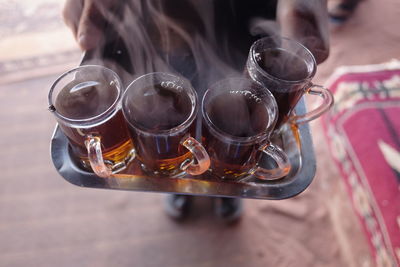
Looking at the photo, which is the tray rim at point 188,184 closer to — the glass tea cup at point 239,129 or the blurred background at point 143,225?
the glass tea cup at point 239,129

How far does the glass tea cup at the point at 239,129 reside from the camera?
64cm

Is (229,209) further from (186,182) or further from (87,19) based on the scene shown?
(87,19)

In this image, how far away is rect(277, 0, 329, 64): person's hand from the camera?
2.54 feet

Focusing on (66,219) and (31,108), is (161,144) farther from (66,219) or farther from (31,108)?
(31,108)

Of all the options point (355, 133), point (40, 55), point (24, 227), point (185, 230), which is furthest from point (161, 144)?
point (40, 55)

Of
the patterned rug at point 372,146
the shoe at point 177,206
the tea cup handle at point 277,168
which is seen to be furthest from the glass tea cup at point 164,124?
the patterned rug at point 372,146

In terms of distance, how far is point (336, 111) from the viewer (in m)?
1.42

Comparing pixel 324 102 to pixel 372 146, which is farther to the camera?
pixel 372 146

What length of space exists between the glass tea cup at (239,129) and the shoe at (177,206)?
2.25 feet

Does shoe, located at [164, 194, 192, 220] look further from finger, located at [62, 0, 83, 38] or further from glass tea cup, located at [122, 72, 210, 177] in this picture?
finger, located at [62, 0, 83, 38]

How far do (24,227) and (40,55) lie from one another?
101 centimetres

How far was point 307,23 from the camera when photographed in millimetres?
779

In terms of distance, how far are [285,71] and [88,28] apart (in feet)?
1.69

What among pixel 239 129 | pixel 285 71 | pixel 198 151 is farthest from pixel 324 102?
pixel 198 151
